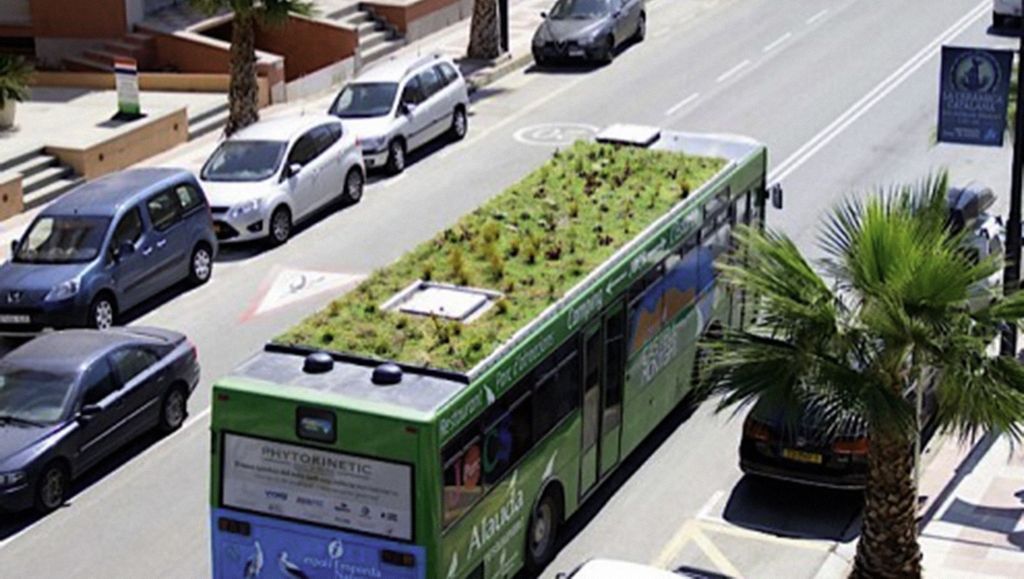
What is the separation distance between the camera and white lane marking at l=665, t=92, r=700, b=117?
36.7 m

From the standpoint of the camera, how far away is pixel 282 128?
102ft

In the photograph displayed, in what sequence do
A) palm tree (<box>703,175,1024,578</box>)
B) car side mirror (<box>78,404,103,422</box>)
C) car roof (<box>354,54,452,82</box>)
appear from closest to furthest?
palm tree (<box>703,175,1024,578</box>), car side mirror (<box>78,404,103,422</box>), car roof (<box>354,54,452,82</box>)

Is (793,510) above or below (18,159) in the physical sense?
below

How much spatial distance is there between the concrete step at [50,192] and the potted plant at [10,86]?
2716 millimetres

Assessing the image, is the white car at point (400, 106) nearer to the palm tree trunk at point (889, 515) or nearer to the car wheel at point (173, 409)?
the car wheel at point (173, 409)

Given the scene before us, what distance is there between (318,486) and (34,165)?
1914 centimetres

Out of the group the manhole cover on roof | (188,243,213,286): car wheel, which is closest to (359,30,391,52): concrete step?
(188,243,213,286): car wheel

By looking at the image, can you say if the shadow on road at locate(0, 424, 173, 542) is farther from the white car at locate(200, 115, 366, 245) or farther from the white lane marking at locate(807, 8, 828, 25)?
the white lane marking at locate(807, 8, 828, 25)

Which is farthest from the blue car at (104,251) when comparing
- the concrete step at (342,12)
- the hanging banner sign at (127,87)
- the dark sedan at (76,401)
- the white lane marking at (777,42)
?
the white lane marking at (777,42)

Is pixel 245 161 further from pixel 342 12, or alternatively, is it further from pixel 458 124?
pixel 342 12

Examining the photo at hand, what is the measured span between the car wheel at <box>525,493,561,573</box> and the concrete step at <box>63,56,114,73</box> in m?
23.8

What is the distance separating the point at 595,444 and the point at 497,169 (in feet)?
48.6

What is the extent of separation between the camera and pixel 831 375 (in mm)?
15156

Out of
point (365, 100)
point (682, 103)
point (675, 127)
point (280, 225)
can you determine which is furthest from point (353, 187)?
point (682, 103)
